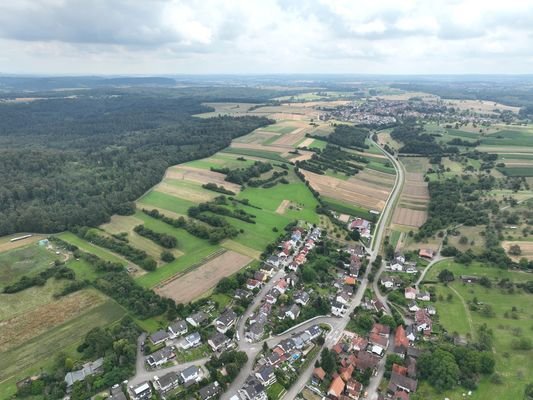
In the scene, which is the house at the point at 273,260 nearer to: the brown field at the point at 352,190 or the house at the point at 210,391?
the house at the point at 210,391

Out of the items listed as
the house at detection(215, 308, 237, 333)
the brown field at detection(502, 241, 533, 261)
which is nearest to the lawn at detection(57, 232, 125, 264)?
the house at detection(215, 308, 237, 333)

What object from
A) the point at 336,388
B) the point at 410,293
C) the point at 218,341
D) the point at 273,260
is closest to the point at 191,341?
the point at 218,341

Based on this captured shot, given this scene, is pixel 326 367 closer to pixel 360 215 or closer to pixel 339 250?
pixel 339 250

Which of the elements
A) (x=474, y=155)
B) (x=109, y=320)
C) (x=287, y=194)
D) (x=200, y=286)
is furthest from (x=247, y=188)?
(x=474, y=155)

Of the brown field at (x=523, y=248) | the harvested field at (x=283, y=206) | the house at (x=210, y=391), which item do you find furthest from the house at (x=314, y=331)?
the brown field at (x=523, y=248)

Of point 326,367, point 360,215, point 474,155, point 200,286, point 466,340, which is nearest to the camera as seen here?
point 326,367

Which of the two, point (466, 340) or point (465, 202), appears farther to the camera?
point (465, 202)

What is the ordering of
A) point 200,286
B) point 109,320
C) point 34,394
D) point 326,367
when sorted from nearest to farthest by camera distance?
point 34,394 → point 326,367 → point 109,320 → point 200,286

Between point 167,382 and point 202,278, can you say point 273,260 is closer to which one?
point 202,278
